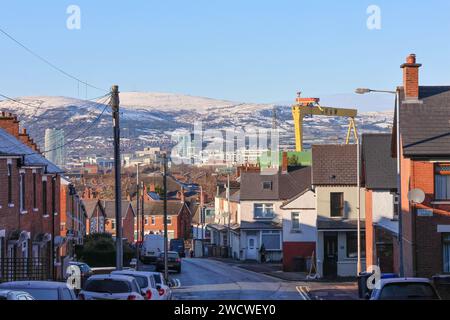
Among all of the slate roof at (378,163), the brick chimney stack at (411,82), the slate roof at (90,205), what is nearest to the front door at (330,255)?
the slate roof at (378,163)

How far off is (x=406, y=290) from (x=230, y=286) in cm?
2717

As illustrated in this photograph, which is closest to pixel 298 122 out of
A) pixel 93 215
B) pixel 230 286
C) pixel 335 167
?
pixel 93 215

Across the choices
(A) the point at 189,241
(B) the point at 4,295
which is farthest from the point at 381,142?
(A) the point at 189,241

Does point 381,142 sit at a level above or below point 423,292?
above

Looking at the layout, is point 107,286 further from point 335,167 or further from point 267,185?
point 267,185

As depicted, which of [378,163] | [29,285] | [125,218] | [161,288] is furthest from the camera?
[125,218]

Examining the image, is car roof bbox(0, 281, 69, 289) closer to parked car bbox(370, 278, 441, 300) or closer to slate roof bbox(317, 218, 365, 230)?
parked car bbox(370, 278, 441, 300)

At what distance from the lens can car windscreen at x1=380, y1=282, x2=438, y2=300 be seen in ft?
77.8

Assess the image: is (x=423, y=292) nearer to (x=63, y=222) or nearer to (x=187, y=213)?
(x=63, y=222)

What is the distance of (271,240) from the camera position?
78.6m

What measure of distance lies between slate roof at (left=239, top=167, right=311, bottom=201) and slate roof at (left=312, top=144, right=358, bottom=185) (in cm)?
1602

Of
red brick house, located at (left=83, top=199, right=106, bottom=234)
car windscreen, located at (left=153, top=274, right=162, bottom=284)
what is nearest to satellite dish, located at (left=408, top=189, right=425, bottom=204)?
car windscreen, located at (left=153, top=274, right=162, bottom=284)

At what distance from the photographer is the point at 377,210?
5153 centimetres
